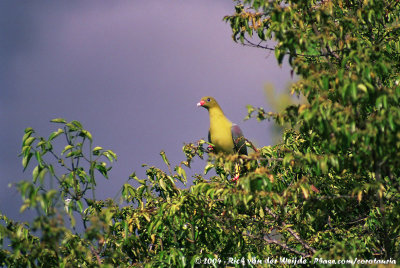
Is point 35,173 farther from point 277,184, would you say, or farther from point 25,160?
point 277,184

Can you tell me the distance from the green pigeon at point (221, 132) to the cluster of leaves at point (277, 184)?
46.7 inches

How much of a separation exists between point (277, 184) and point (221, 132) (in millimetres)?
2781

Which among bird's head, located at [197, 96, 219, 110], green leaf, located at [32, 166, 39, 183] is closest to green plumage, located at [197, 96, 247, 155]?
bird's head, located at [197, 96, 219, 110]

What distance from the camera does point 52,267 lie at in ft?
27.1

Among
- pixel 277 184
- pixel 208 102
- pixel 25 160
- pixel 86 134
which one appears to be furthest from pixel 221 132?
pixel 25 160

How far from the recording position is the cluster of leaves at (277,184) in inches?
264

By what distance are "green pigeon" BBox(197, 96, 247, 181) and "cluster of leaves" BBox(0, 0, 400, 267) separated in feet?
3.89

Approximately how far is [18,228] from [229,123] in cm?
584

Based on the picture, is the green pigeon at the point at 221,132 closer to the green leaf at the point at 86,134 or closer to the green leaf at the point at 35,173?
the green leaf at the point at 86,134

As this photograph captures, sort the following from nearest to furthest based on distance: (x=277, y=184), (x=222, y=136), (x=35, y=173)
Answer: (x=35, y=173) → (x=277, y=184) → (x=222, y=136)

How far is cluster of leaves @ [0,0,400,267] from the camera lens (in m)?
6.70

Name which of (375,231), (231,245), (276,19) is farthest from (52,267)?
(375,231)

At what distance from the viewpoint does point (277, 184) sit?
9531 millimetres

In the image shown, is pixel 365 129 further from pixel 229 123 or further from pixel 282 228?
pixel 229 123
